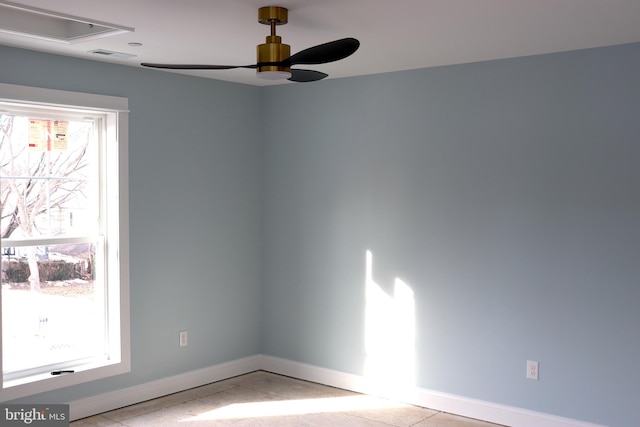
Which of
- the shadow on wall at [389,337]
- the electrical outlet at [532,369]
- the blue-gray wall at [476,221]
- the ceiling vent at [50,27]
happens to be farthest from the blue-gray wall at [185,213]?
the electrical outlet at [532,369]

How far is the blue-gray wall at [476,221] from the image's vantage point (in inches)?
160

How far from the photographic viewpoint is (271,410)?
4.76 metres

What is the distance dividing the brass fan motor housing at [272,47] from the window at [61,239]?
181 centimetres

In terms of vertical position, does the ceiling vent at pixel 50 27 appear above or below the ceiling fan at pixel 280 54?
above

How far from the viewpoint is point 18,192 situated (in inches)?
169

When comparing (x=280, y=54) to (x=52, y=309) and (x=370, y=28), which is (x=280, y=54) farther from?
(x=52, y=309)

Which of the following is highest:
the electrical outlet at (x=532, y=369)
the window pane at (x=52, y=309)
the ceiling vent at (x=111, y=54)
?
the ceiling vent at (x=111, y=54)

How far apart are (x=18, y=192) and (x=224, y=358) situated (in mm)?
2118

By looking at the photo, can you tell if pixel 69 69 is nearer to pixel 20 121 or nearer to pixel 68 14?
pixel 20 121

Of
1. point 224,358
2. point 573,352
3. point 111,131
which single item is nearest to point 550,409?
point 573,352

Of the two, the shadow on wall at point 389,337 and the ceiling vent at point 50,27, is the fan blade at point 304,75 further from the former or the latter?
the shadow on wall at point 389,337

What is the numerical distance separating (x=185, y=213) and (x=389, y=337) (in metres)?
1.78

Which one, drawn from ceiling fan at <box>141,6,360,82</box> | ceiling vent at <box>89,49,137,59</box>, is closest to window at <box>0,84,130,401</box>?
ceiling vent at <box>89,49,137,59</box>

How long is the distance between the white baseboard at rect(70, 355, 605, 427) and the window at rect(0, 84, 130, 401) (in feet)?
0.70
